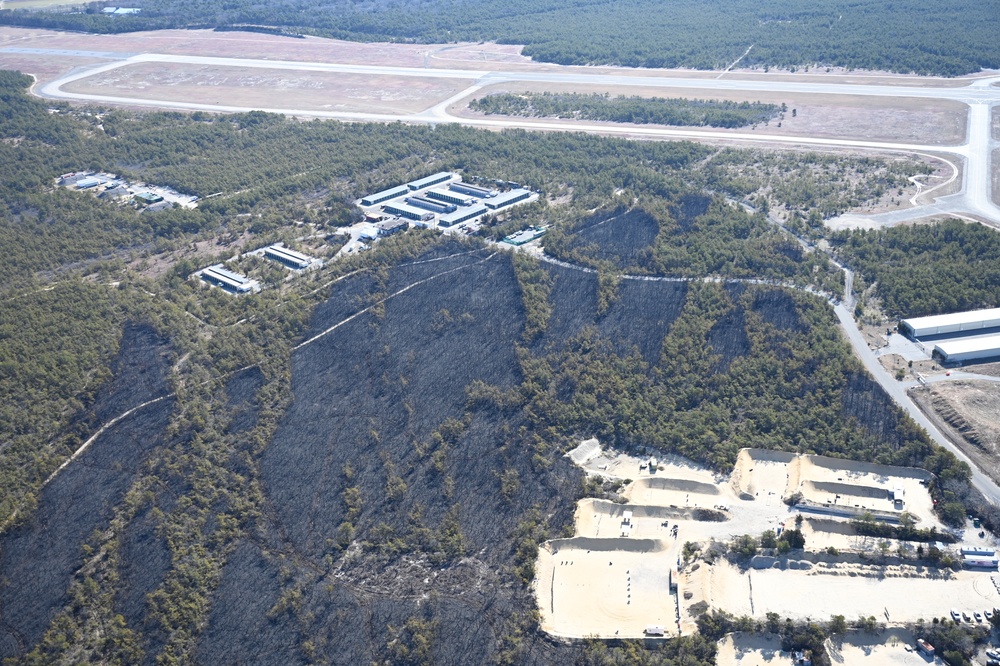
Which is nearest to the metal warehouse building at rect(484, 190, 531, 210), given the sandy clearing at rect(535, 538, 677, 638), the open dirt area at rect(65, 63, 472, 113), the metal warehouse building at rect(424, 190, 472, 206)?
the metal warehouse building at rect(424, 190, 472, 206)

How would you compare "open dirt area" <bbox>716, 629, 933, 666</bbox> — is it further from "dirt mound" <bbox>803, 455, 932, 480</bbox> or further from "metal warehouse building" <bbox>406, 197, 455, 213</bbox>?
"metal warehouse building" <bbox>406, 197, 455, 213</bbox>

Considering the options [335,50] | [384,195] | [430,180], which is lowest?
[384,195]

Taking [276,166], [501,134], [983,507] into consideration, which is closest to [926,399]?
[983,507]

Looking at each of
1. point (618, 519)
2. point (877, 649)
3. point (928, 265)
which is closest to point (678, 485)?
point (618, 519)

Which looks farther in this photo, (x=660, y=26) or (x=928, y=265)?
(x=660, y=26)

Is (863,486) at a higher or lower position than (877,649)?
higher

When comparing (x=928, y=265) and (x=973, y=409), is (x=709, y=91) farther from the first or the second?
(x=973, y=409)

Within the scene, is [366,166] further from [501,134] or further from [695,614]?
[695,614]
